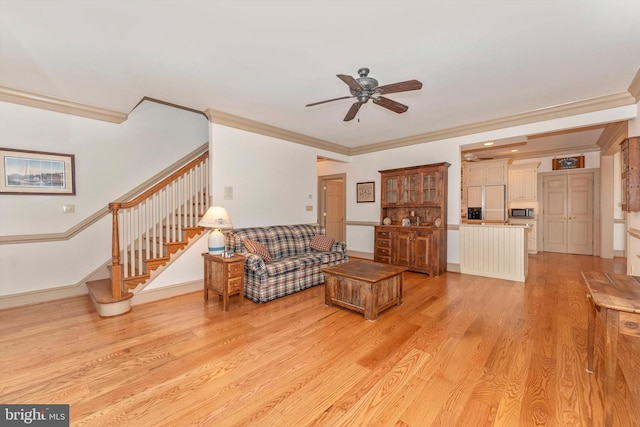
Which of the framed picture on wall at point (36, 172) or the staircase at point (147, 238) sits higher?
the framed picture on wall at point (36, 172)

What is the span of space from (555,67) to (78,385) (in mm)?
5001

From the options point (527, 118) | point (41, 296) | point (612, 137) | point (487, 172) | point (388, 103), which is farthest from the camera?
point (487, 172)

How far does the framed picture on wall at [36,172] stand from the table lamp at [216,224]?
210 cm

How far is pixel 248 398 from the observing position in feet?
5.71

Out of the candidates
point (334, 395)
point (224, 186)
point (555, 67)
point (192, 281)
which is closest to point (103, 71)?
point (224, 186)

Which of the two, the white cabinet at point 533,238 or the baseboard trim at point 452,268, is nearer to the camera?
the baseboard trim at point 452,268

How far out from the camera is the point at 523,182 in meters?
7.11

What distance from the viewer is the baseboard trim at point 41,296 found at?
3.23 meters

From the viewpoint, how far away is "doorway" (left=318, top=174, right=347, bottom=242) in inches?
289

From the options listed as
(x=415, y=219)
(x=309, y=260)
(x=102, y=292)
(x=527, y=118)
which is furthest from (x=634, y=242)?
(x=102, y=292)

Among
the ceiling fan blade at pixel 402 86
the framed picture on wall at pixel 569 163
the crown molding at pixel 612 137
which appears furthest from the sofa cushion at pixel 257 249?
the framed picture on wall at pixel 569 163

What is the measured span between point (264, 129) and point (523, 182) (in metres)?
6.80

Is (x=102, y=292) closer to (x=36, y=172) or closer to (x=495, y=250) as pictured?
(x=36, y=172)

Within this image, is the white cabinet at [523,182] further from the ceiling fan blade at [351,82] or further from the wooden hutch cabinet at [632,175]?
the ceiling fan blade at [351,82]
